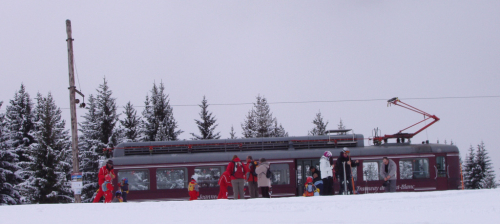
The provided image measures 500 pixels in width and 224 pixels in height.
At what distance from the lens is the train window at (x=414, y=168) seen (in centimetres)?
1934

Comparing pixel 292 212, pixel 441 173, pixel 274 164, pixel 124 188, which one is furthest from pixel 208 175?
pixel 292 212

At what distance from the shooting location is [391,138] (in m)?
20.8

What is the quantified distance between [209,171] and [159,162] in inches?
74.8

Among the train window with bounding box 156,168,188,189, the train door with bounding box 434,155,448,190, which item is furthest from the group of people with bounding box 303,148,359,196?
the train window with bounding box 156,168,188,189

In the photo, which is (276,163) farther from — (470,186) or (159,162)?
(470,186)

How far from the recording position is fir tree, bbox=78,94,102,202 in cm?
3575

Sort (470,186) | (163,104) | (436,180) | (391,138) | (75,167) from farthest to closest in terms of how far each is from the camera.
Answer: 1. (470,186)
2. (163,104)
3. (391,138)
4. (436,180)
5. (75,167)

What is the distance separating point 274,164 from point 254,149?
1.11 m

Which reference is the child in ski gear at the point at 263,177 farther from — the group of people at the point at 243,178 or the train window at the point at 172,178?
the train window at the point at 172,178

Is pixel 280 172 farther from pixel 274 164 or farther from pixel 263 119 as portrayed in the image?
pixel 263 119

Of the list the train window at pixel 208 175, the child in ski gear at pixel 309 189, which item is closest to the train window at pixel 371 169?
the child in ski gear at pixel 309 189

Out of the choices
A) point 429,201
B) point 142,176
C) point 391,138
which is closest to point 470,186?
point 391,138

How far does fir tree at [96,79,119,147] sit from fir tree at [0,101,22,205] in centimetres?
A: 854

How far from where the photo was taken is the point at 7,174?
92.6 feet
